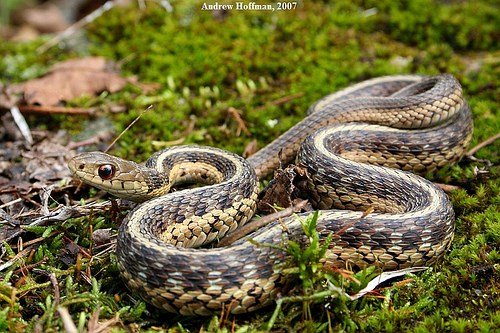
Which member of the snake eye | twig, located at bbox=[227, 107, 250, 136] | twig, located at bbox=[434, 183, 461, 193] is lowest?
twig, located at bbox=[434, 183, 461, 193]

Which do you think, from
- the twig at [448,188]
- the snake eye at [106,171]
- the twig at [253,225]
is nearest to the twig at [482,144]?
the twig at [448,188]

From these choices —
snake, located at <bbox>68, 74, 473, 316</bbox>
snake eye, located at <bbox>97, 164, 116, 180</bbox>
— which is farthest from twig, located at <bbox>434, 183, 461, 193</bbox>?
snake eye, located at <bbox>97, 164, 116, 180</bbox>

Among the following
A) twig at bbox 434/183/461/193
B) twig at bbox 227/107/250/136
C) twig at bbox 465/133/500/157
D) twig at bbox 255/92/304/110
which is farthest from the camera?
twig at bbox 255/92/304/110

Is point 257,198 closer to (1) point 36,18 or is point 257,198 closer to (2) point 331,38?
(2) point 331,38

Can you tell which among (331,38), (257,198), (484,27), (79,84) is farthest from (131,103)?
(484,27)

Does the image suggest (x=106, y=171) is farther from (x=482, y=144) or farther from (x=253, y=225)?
(x=482, y=144)

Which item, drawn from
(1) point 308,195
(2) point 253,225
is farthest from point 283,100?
Answer: (2) point 253,225

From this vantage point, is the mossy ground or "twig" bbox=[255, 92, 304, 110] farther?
"twig" bbox=[255, 92, 304, 110]

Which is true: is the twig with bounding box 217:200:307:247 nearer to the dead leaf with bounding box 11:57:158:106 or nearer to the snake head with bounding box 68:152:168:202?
the snake head with bounding box 68:152:168:202
